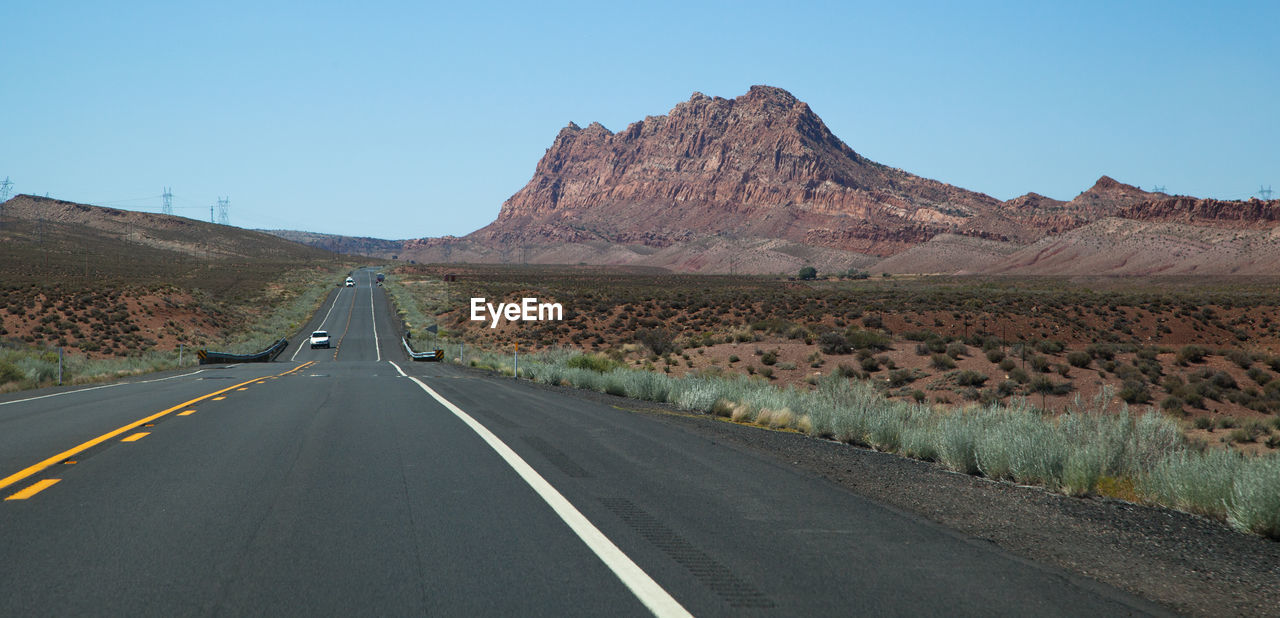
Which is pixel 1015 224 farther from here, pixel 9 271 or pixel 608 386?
pixel 608 386

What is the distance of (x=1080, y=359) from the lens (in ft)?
97.6

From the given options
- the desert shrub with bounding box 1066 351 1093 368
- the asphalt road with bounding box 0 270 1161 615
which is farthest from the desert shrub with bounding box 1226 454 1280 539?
the desert shrub with bounding box 1066 351 1093 368

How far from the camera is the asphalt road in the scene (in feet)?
13.9

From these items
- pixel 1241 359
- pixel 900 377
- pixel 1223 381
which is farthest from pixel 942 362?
pixel 1241 359

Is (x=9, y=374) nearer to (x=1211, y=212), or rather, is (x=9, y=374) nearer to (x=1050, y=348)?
(x=1050, y=348)

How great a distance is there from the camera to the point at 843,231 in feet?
625

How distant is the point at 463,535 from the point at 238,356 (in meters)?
42.3

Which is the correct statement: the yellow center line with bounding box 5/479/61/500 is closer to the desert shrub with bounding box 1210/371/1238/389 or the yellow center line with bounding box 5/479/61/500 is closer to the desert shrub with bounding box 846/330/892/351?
the desert shrub with bounding box 1210/371/1238/389

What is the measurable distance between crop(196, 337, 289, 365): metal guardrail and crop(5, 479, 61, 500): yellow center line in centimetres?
3434

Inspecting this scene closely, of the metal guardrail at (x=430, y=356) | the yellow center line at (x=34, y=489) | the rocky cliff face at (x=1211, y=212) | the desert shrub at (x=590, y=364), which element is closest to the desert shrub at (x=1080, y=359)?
the desert shrub at (x=590, y=364)

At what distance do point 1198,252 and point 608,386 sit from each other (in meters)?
128

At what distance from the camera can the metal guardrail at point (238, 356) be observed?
129 feet

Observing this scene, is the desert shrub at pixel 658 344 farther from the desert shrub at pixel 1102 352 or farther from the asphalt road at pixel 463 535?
the asphalt road at pixel 463 535

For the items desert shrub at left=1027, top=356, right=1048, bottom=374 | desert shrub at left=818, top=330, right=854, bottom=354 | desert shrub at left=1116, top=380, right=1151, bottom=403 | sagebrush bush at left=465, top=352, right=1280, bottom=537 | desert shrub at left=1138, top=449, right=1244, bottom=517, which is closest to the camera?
sagebrush bush at left=465, top=352, right=1280, bottom=537
